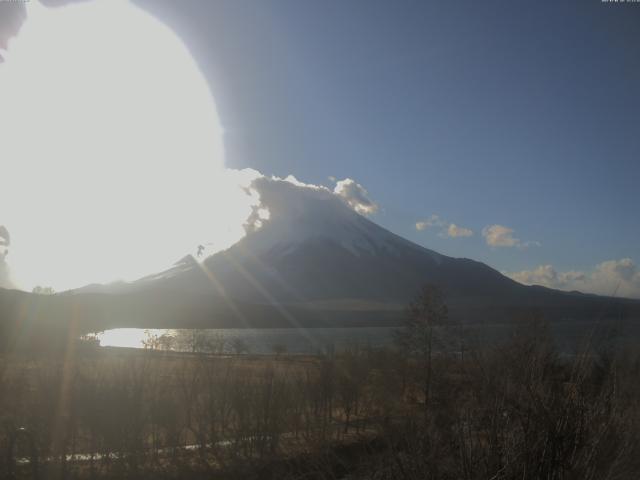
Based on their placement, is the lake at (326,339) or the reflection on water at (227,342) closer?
the lake at (326,339)

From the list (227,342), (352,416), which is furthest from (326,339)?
(352,416)

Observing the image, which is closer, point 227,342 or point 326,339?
point 227,342

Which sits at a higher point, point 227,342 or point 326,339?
point 326,339

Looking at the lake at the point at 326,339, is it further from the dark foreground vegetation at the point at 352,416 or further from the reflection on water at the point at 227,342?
the dark foreground vegetation at the point at 352,416

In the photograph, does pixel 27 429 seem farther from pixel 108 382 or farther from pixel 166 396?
pixel 166 396

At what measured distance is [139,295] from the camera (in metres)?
167

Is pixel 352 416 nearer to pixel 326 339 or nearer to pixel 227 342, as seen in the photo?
pixel 227 342

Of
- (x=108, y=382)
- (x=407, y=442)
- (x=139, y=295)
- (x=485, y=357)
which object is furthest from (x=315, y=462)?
(x=139, y=295)

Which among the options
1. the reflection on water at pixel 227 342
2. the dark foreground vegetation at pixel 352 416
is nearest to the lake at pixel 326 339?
the reflection on water at pixel 227 342

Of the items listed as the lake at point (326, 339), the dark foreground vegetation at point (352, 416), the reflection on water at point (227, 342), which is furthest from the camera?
the reflection on water at point (227, 342)

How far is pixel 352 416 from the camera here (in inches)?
1135

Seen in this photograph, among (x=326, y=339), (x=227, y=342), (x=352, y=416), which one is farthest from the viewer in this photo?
(x=326, y=339)

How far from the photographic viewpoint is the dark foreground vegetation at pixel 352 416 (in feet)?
13.7

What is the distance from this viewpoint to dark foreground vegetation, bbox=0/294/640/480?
4184mm
